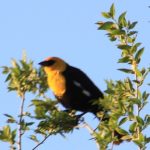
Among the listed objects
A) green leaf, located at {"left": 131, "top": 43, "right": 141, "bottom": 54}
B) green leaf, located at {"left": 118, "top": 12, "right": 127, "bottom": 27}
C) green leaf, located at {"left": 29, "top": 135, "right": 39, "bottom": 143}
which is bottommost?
green leaf, located at {"left": 29, "top": 135, "right": 39, "bottom": 143}

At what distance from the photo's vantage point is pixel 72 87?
6703 mm

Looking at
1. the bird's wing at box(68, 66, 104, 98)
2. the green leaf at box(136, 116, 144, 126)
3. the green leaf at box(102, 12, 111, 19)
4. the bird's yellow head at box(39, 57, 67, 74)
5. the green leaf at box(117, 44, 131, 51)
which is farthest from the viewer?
the bird's yellow head at box(39, 57, 67, 74)

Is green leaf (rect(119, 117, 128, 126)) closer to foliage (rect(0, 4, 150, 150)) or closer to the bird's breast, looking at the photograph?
foliage (rect(0, 4, 150, 150))

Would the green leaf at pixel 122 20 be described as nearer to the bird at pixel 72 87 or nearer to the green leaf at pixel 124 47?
the green leaf at pixel 124 47

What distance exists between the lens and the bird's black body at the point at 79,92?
21.2 feet

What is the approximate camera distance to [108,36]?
14.3 feet

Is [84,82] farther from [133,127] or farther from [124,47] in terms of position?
[133,127]

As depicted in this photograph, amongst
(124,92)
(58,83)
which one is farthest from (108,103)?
(58,83)

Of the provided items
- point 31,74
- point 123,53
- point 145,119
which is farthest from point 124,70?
point 31,74

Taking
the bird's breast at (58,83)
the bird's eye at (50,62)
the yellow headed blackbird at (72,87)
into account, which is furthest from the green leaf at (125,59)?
the bird's eye at (50,62)

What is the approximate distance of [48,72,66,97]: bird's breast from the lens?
6.49 meters

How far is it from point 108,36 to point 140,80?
1.44ft

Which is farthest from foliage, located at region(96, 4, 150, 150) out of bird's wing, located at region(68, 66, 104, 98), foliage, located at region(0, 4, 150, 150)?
bird's wing, located at region(68, 66, 104, 98)

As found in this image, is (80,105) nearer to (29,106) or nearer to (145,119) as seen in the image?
(29,106)
